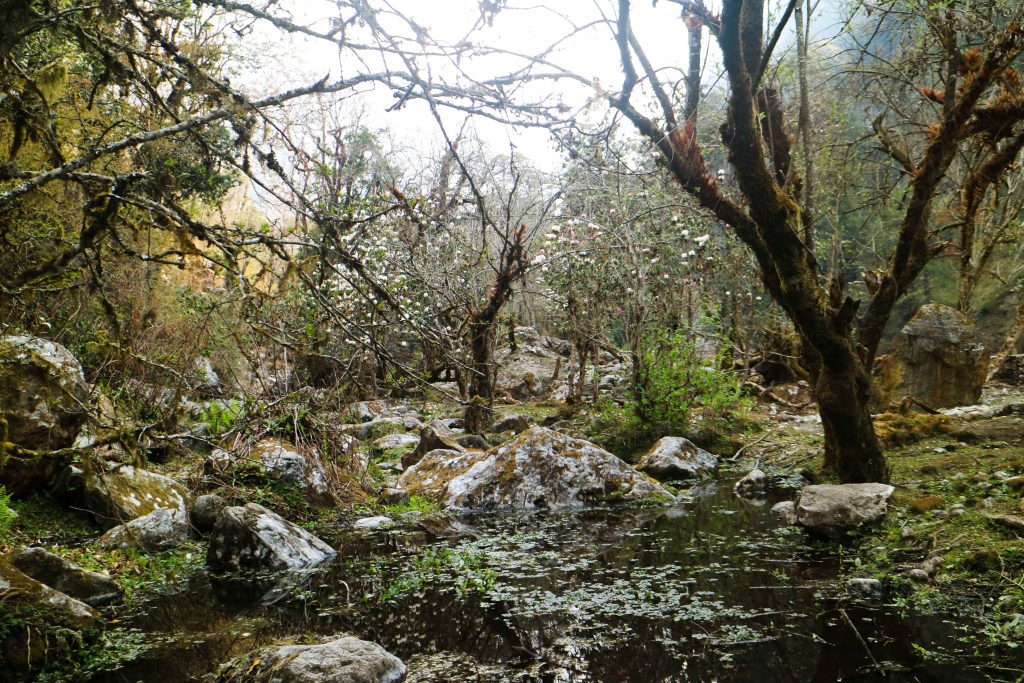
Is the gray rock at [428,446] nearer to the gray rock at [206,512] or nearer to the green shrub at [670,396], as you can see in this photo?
the green shrub at [670,396]

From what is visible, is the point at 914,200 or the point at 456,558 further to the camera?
the point at 914,200

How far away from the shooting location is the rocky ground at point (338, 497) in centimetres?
388

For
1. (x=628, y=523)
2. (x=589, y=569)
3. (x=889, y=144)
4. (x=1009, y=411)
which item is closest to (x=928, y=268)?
(x=1009, y=411)

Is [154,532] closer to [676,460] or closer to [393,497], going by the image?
[393,497]

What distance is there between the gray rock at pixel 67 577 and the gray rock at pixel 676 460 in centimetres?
646

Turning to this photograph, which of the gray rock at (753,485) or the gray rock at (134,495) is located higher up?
the gray rock at (134,495)

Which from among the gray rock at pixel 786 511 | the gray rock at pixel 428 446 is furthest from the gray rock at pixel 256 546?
the gray rock at pixel 786 511

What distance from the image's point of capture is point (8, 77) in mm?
3246

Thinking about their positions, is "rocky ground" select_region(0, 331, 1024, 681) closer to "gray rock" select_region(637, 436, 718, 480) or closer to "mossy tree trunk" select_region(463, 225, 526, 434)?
"gray rock" select_region(637, 436, 718, 480)

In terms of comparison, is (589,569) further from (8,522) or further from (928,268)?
(928,268)

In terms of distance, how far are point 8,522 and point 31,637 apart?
1.60 meters

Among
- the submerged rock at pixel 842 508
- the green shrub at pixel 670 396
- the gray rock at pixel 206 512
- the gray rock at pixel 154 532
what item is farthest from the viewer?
the green shrub at pixel 670 396

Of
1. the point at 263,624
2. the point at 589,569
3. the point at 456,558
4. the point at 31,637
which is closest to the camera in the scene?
the point at 31,637

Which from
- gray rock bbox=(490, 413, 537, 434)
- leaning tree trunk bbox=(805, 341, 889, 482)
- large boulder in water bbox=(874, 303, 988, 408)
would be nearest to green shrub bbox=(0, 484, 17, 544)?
leaning tree trunk bbox=(805, 341, 889, 482)
